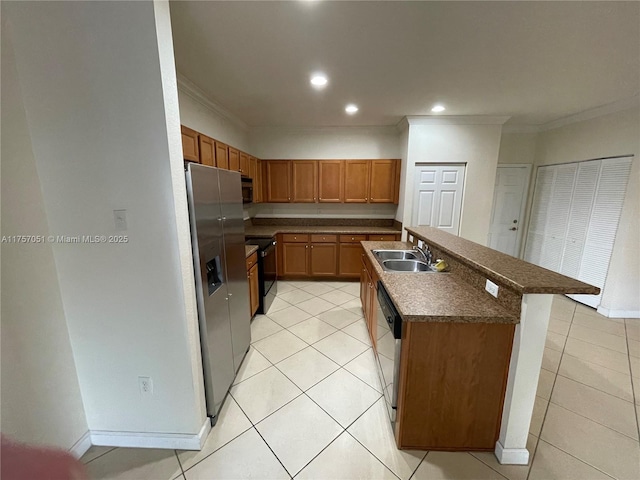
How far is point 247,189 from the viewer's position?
149 inches

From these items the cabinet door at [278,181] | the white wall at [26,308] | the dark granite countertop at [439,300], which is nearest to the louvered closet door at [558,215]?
the dark granite countertop at [439,300]

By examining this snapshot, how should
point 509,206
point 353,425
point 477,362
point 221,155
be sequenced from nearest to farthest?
point 477,362
point 353,425
point 221,155
point 509,206

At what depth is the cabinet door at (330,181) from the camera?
4.24m

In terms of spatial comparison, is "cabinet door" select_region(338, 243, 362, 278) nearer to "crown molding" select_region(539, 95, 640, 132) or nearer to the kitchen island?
the kitchen island

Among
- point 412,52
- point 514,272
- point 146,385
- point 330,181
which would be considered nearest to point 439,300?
point 514,272

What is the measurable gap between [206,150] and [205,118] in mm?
724

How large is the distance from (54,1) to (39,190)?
869mm

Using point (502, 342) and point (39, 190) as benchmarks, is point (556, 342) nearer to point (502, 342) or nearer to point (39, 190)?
point (502, 342)

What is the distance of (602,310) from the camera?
318cm

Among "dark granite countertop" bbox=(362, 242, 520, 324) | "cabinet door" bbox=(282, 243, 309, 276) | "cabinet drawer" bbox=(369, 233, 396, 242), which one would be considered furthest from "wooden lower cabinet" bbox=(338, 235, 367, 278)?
"dark granite countertop" bbox=(362, 242, 520, 324)

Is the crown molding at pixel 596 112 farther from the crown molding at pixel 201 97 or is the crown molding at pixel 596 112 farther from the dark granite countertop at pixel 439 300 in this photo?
the crown molding at pixel 201 97

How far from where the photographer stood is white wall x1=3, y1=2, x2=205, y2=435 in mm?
1110

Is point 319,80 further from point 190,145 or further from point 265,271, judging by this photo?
point 265,271

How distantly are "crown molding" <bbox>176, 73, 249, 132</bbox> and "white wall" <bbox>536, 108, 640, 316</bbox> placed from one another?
16.5 ft
